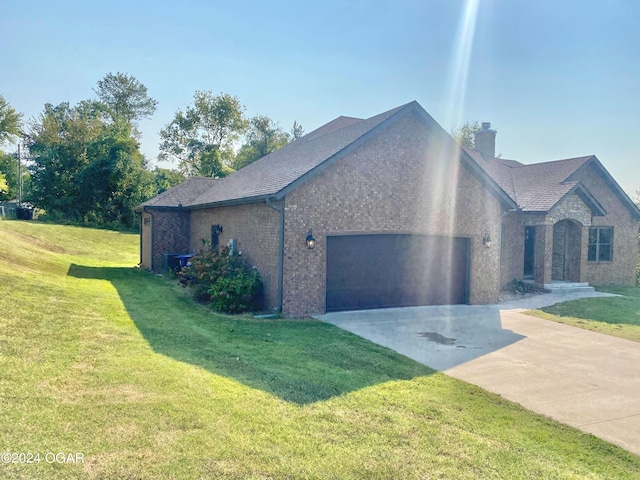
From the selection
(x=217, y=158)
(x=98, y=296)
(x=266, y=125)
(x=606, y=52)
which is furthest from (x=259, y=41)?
(x=266, y=125)

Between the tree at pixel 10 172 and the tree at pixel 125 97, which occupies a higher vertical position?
the tree at pixel 125 97

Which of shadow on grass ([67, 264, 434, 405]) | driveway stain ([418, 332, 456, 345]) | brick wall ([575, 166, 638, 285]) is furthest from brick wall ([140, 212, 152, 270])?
brick wall ([575, 166, 638, 285])

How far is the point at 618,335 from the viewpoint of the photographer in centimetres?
1011

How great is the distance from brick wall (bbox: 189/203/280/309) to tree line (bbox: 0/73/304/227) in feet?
84.7

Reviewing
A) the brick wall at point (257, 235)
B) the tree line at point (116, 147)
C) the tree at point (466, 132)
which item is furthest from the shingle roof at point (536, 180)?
the tree at point (466, 132)

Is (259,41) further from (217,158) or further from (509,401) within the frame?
(217,158)

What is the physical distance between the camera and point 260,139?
51.1 m

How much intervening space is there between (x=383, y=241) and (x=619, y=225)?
14.1 meters


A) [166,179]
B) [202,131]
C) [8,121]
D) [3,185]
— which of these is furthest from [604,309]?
[8,121]

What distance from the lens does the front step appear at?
1708cm

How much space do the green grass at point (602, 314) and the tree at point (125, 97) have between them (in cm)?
5504

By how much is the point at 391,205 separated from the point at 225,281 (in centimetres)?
499

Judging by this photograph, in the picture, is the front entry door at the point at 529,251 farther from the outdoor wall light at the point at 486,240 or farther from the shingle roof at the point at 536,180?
the outdoor wall light at the point at 486,240

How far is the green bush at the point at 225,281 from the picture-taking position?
11508mm
